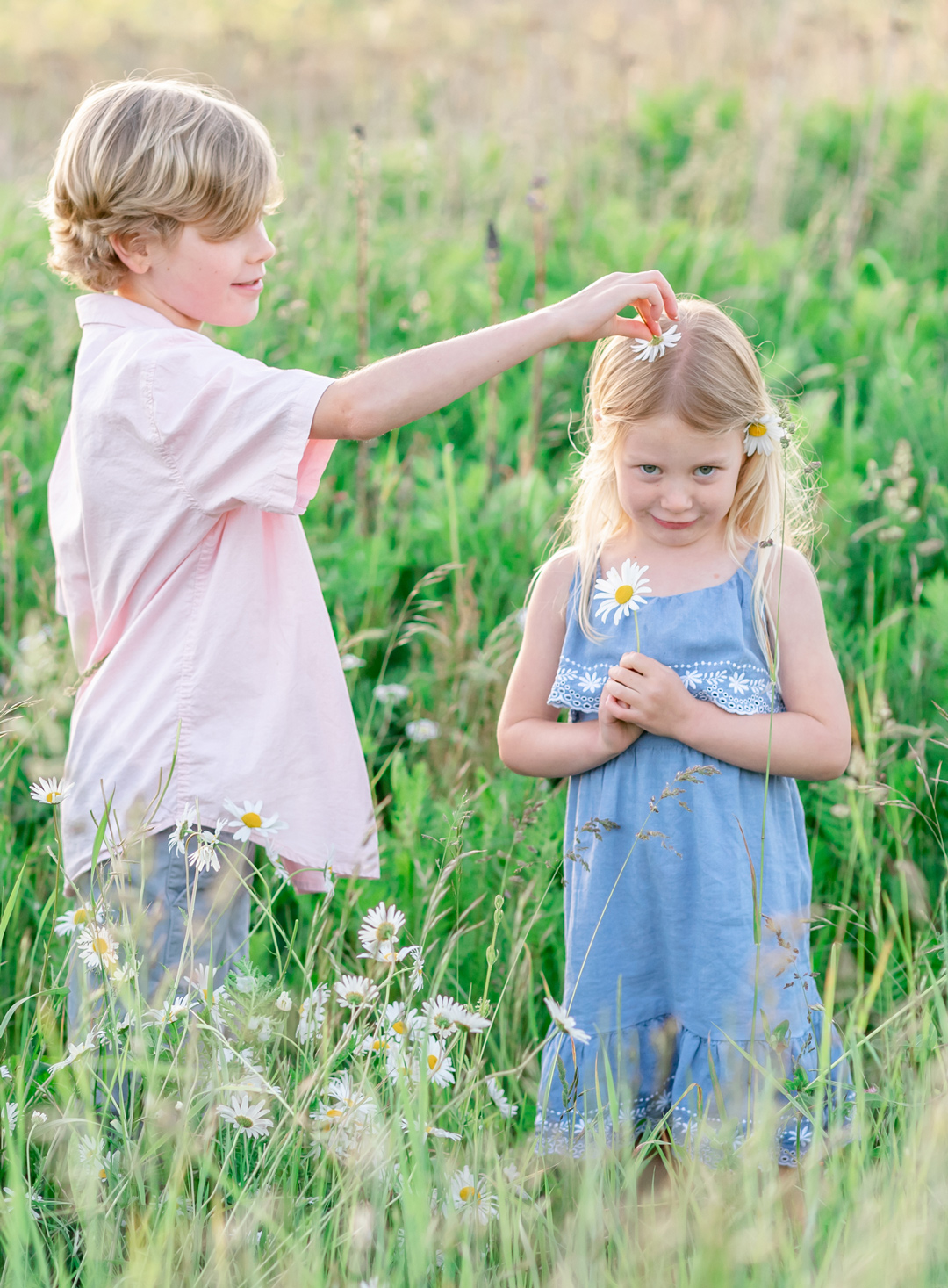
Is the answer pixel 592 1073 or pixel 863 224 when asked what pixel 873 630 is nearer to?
pixel 592 1073

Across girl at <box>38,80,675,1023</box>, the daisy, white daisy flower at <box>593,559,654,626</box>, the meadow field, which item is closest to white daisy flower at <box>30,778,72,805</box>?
girl at <box>38,80,675,1023</box>

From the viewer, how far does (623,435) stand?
1.83m

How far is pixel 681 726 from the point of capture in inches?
70.1

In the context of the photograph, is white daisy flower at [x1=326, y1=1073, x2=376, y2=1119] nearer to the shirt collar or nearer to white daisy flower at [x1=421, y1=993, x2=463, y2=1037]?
white daisy flower at [x1=421, y1=993, x2=463, y2=1037]

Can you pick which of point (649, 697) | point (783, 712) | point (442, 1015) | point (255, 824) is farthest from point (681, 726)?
point (255, 824)

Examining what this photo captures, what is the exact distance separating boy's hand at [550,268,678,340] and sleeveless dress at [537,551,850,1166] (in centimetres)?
43

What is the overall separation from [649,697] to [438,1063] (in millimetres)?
596

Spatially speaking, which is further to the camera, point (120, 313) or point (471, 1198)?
point (120, 313)

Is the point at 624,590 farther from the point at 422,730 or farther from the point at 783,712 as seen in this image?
the point at 422,730

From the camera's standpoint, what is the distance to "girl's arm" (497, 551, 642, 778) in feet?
6.22

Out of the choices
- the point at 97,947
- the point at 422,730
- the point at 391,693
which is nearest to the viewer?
the point at 97,947

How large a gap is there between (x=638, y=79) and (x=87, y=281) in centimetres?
591

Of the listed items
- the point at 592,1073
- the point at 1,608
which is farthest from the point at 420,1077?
the point at 1,608

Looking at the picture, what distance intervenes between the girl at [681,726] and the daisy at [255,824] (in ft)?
1.34
